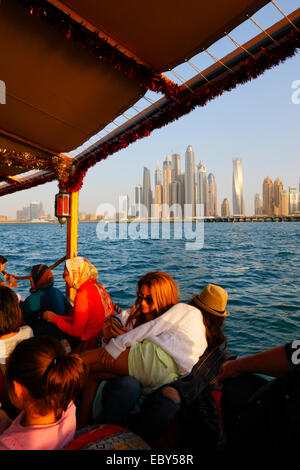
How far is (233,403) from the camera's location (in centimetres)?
149

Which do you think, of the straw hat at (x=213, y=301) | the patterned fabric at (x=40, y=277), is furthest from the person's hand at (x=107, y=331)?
the patterned fabric at (x=40, y=277)

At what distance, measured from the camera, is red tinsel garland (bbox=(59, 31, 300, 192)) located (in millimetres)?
2418

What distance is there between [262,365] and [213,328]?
1.98 feet

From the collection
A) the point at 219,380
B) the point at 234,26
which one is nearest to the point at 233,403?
the point at 219,380

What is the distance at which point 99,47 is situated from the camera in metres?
2.71

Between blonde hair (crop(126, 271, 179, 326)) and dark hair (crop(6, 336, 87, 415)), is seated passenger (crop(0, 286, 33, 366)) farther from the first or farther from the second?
blonde hair (crop(126, 271, 179, 326))

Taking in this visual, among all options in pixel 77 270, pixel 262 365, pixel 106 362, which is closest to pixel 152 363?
pixel 106 362

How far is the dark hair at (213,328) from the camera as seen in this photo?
1.92 m

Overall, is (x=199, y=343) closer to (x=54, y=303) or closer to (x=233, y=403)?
(x=233, y=403)

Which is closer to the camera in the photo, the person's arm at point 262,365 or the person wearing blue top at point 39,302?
the person's arm at point 262,365

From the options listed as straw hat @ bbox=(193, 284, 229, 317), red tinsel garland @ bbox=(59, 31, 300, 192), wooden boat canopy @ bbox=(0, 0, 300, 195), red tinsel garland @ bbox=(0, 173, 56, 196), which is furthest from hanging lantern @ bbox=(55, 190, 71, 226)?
straw hat @ bbox=(193, 284, 229, 317)

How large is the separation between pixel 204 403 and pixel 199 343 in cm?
35

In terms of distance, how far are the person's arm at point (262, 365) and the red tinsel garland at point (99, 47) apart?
2949 mm

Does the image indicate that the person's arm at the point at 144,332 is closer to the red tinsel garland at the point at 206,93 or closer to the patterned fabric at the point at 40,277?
the patterned fabric at the point at 40,277
